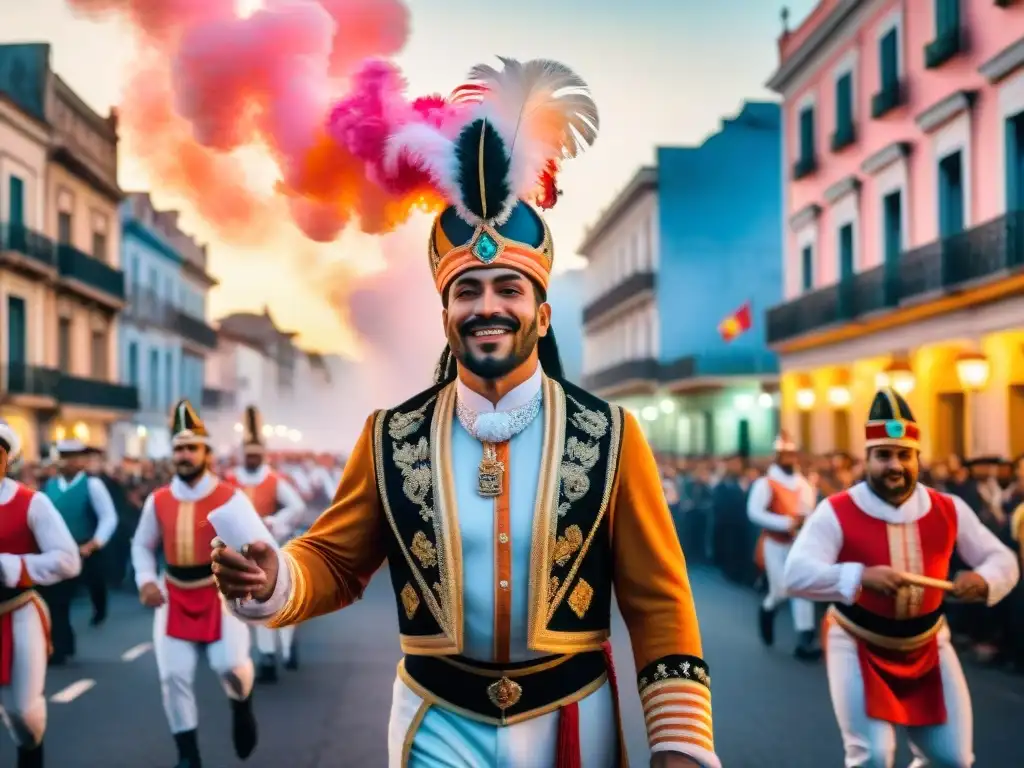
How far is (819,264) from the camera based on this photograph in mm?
27500

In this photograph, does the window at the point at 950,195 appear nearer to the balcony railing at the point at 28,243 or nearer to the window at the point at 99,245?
the balcony railing at the point at 28,243

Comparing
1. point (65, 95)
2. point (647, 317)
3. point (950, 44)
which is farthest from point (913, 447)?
point (647, 317)

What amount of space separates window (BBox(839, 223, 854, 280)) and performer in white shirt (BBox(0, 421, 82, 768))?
2166cm

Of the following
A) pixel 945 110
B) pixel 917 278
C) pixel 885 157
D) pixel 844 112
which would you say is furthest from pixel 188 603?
pixel 844 112

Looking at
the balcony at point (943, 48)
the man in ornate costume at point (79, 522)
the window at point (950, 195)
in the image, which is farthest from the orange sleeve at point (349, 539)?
the window at point (950, 195)

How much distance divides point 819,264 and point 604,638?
82.6ft

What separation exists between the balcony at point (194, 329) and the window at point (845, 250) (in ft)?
84.1

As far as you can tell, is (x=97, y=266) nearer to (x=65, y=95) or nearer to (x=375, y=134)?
(x=65, y=95)

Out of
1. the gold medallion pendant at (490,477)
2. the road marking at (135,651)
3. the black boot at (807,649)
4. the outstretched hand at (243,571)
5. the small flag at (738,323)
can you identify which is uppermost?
the small flag at (738,323)

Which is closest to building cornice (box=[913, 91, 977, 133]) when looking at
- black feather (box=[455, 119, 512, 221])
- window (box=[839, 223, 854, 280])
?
window (box=[839, 223, 854, 280])

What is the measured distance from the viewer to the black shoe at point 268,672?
10156mm

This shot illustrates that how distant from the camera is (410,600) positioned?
338cm

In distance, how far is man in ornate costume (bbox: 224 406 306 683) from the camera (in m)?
10.2

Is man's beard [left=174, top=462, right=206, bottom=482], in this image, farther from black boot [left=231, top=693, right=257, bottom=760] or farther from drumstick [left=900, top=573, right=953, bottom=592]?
drumstick [left=900, top=573, right=953, bottom=592]
